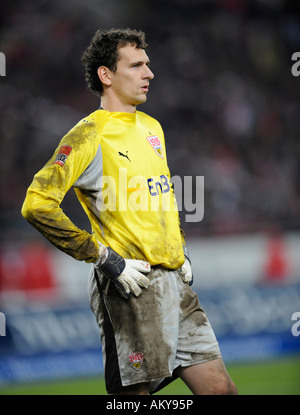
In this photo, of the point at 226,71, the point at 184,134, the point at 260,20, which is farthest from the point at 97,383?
the point at 260,20

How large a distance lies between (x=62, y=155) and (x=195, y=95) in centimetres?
1070

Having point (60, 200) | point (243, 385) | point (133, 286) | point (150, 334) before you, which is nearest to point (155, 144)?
point (60, 200)

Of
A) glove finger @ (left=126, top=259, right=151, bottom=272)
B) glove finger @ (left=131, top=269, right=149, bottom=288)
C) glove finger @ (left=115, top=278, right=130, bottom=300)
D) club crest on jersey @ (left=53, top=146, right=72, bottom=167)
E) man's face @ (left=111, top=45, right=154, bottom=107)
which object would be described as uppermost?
man's face @ (left=111, top=45, right=154, bottom=107)

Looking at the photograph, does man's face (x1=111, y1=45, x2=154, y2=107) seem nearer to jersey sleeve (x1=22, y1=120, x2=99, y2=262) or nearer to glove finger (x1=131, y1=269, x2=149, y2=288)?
jersey sleeve (x1=22, y1=120, x2=99, y2=262)

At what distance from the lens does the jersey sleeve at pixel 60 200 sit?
11.0ft

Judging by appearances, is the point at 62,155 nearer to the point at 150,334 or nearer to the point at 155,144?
the point at 155,144

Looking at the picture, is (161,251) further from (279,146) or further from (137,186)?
(279,146)

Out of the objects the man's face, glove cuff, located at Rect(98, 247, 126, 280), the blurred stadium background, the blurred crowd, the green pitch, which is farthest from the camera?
the blurred crowd

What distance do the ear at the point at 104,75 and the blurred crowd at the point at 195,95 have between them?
19.6 feet

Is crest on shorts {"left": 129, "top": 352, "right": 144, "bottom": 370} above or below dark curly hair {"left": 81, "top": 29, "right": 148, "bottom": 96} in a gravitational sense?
below

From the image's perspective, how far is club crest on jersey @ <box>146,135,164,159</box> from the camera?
3838 mm

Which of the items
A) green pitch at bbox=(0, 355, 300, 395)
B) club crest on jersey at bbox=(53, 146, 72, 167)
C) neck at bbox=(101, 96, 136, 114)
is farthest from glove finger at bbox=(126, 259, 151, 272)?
green pitch at bbox=(0, 355, 300, 395)

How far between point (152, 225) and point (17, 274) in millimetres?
5276

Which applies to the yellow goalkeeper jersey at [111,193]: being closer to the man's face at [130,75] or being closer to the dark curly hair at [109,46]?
the man's face at [130,75]
